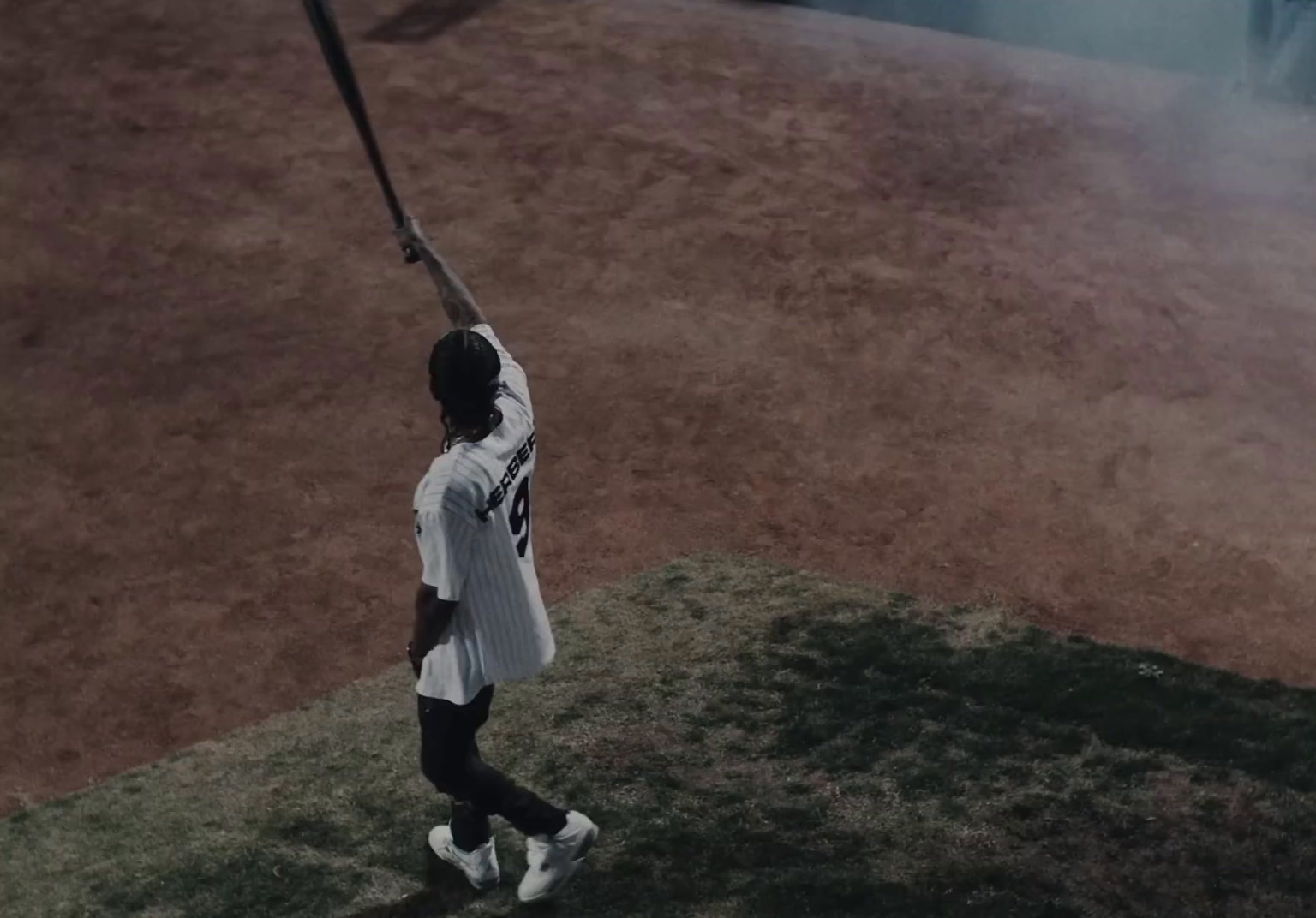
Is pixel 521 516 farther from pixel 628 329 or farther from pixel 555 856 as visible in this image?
pixel 628 329

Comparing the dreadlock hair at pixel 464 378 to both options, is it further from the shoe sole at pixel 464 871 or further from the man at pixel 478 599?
the shoe sole at pixel 464 871

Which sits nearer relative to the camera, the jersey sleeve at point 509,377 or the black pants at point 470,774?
the black pants at point 470,774

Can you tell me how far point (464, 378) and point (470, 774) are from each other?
1.19 meters

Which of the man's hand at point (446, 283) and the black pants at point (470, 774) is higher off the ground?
the man's hand at point (446, 283)

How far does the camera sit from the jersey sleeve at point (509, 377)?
158 inches

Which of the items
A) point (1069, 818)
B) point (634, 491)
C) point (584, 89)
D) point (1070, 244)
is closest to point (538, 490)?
point (634, 491)

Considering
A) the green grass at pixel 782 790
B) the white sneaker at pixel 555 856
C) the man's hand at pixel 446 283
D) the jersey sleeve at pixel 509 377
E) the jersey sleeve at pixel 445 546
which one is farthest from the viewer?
the man's hand at pixel 446 283

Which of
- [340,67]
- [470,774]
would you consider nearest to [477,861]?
[470,774]

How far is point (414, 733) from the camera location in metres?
5.34

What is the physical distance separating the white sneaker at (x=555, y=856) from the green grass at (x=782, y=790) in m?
0.13

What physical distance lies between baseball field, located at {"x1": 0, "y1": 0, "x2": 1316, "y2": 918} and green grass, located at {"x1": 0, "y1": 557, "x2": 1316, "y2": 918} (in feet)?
0.07

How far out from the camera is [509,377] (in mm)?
4113

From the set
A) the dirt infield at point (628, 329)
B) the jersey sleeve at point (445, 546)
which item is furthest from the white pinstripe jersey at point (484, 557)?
the dirt infield at point (628, 329)

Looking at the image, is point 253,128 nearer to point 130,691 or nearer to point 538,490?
point 538,490
